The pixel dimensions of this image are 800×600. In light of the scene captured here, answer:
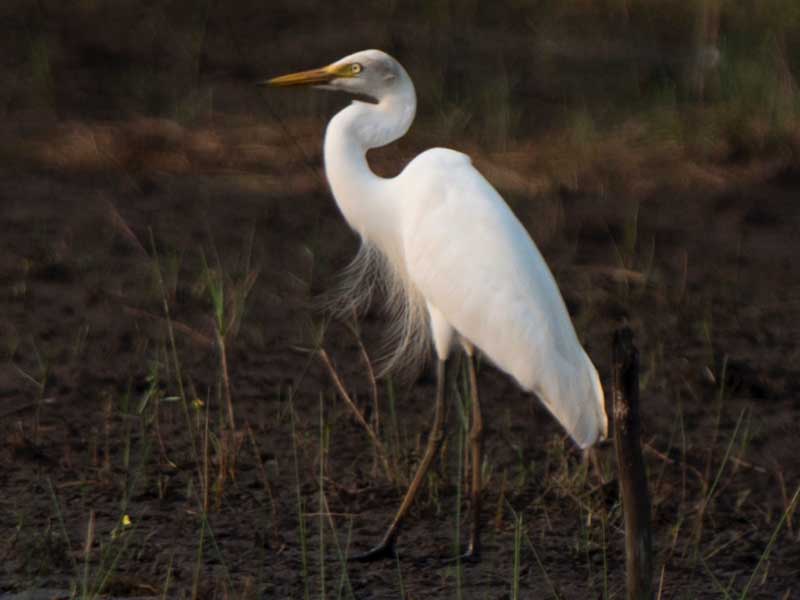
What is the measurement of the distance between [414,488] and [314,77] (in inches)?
40.1

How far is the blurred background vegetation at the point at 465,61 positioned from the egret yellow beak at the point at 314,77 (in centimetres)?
280

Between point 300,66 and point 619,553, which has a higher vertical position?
point 619,553

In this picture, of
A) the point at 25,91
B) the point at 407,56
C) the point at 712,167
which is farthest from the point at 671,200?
the point at 25,91

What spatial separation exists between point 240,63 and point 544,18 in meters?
1.84

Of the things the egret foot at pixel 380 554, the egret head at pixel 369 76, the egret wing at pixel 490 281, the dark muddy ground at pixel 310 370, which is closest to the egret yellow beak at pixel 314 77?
the egret head at pixel 369 76

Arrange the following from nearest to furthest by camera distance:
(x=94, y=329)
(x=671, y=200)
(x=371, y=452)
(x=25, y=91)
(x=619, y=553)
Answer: (x=619, y=553)
(x=371, y=452)
(x=94, y=329)
(x=671, y=200)
(x=25, y=91)

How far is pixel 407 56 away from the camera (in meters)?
8.70

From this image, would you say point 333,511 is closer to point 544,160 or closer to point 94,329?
point 94,329

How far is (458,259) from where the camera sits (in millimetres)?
4309

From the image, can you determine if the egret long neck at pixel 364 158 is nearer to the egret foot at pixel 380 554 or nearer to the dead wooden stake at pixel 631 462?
the egret foot at pixel 380 554

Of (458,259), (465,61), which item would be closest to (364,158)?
(458,259)

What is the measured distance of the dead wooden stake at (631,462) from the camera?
2.73m

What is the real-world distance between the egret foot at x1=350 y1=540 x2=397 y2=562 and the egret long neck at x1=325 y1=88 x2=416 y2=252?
854mm

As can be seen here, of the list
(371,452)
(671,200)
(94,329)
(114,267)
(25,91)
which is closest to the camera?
(371,452)
